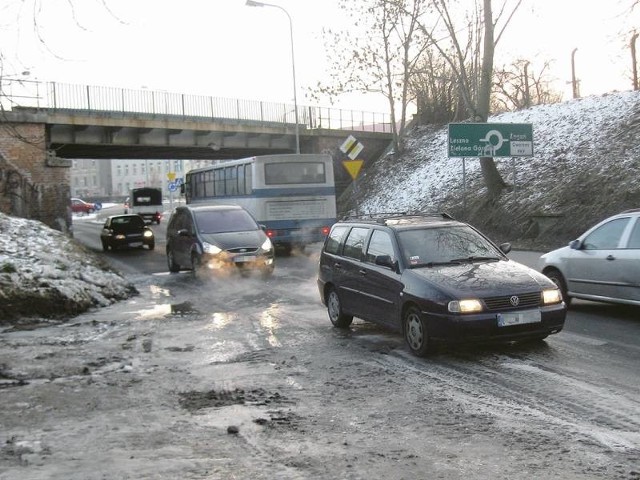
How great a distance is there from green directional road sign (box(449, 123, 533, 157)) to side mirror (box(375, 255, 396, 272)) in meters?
13.9

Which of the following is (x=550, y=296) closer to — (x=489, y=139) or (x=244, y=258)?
(x=244, y=258)

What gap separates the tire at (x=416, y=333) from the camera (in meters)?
6.95

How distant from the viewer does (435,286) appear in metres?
6.95

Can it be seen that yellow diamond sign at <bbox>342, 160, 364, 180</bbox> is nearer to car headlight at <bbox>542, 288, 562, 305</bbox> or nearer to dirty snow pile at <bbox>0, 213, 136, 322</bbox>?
dirty snow pile at <bbox>0, 213, 136, 322</bbox>

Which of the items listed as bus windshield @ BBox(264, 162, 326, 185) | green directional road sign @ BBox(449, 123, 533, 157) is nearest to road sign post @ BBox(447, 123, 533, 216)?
green directional road sign @ BBox(449, 123, 533, 157)

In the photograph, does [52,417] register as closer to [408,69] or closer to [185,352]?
[185,352]

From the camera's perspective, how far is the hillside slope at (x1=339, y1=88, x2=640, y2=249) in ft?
66.3

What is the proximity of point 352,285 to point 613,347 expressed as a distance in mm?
3150

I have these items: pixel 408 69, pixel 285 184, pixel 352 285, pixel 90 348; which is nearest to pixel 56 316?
pixel 90 348

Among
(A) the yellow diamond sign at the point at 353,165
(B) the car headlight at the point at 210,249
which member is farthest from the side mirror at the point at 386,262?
(A) the yellow diamond sign at the point at 353,165

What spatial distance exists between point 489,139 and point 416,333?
15858 millimetres

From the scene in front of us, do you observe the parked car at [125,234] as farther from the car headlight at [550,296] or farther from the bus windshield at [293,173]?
the car headlight at [550,296]

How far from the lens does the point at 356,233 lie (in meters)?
8.92

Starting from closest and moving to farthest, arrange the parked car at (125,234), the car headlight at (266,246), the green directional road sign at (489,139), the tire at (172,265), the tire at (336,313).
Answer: the tire at (336,313) → the car headlight at (266,246) → the tire at (172,265) → the green directional road sign at (489,139) → the parked car at (125,234)
